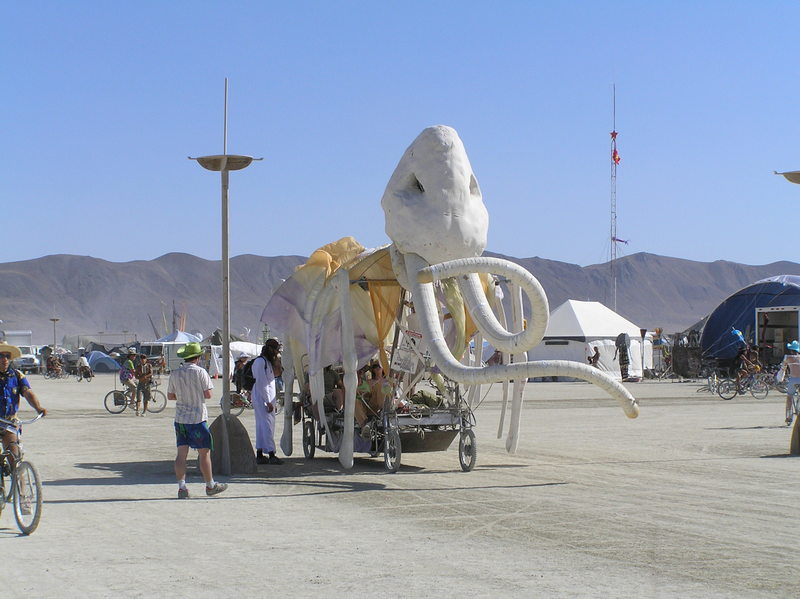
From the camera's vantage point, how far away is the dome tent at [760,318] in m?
51.2

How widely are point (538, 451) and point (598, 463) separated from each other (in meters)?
2.09

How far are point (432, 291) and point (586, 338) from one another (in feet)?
127

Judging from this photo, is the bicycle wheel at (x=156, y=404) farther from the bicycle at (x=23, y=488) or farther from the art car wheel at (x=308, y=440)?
the bicycle at (x=23, y=488)

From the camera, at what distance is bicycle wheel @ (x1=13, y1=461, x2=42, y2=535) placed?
10.4 m

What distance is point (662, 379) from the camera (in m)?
55.8

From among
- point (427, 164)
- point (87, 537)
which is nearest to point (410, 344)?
point (427, 164)

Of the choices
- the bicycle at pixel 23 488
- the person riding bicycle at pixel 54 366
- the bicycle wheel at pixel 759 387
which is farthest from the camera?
the person riding bicycle at pixel 54 366

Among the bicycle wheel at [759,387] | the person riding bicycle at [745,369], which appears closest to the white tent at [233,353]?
the person riding bicycle at [745,369]

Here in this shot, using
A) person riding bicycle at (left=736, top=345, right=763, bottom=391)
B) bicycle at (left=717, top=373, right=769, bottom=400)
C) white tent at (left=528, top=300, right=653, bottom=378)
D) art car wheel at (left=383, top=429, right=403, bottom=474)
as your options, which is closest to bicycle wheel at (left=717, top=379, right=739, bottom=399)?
bicycle at (left=717, top=373, right=769, bottom=400)

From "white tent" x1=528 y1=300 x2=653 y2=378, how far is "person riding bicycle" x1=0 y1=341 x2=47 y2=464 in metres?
41.6

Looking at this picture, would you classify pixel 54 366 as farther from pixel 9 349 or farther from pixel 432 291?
pixel 9 349

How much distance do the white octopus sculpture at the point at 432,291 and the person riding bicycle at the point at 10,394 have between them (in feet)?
14.9

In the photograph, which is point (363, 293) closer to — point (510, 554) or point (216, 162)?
point (216, 162)

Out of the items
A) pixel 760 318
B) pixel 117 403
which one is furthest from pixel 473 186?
pixel 760 318
